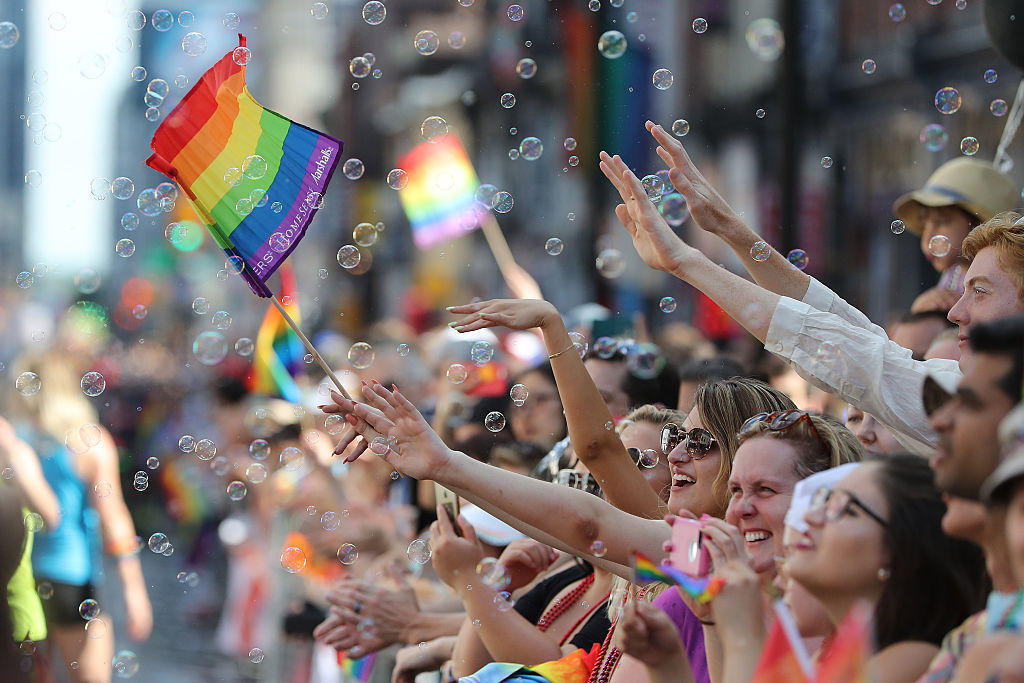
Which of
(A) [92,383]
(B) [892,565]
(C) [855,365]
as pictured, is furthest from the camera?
(A) [92,383]

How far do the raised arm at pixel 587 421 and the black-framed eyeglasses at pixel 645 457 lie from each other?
0.07 meters

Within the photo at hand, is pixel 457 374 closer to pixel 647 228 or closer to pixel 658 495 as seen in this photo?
pixel 658 495

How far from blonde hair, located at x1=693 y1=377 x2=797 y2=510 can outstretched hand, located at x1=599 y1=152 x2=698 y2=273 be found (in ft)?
1.00

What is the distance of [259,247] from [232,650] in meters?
5.10

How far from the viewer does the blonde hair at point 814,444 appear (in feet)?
8.74

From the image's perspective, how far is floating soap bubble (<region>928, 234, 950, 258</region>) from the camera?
421 centimetres

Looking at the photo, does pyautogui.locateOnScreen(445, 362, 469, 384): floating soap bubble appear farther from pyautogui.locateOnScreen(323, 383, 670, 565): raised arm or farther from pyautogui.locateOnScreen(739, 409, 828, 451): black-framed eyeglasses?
pyautogui.locateOnScreen(739, 409, 828, 451): black-framed eyeglasses

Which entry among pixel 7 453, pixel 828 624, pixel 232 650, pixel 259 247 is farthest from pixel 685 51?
pixel 828 624

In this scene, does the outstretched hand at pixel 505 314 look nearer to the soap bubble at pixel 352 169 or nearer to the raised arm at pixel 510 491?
the raised arm at pixel 510 491

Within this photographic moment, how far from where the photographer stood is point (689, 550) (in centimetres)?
224

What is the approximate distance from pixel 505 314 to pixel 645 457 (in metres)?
0.55

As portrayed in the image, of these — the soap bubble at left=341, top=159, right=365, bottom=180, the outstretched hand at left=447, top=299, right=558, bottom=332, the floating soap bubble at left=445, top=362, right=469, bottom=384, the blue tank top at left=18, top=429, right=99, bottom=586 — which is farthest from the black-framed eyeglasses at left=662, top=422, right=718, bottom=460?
the blue tank top at left=18, top=429, right=99, bottom=586

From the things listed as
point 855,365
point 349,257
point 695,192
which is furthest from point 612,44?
point 855,365

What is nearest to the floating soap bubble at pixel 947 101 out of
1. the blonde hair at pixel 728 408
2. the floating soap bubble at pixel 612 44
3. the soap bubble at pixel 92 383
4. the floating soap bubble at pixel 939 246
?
the floating soap bubble at pixel 939 246
